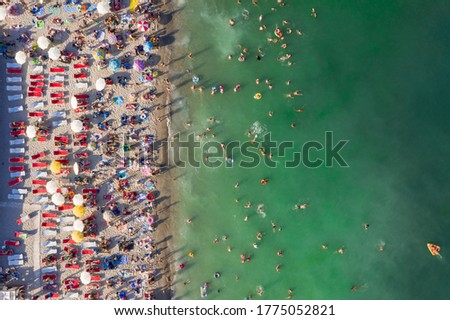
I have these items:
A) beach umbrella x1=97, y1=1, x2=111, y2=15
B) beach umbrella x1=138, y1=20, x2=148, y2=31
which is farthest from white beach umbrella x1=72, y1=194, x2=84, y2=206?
beach umbrella x1=97, y1=1, x2=111, y2=15

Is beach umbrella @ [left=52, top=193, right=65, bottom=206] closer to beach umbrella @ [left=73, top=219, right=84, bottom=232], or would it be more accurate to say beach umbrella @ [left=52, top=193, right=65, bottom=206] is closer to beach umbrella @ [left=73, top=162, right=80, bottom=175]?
beach umbrella @ [left=73, top=219, right=84, bottom=232]

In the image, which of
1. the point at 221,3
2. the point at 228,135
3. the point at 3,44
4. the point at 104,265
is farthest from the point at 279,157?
the point at 3,44

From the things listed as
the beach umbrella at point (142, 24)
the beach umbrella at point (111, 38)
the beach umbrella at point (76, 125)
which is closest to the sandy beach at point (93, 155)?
the beach umbrella at point (142, 24)

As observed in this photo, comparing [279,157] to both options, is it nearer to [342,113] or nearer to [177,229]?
[342,113]

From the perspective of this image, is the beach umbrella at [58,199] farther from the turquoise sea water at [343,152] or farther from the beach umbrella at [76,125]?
the turquoise sea water at [343,152]

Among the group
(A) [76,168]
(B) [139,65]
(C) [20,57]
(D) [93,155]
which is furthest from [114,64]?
(A) [76,168]

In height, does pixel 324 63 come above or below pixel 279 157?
above
